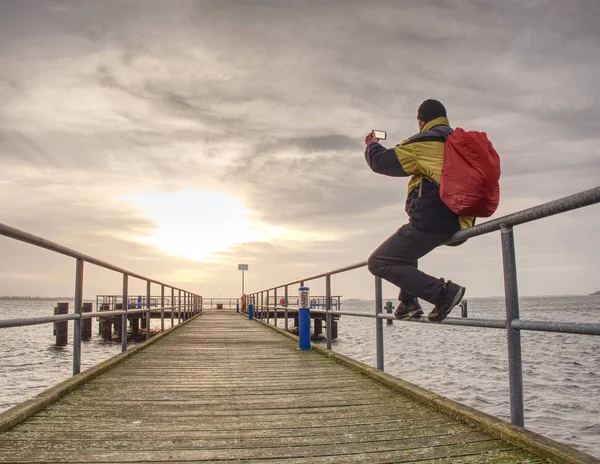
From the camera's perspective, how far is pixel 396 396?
3.56 metres

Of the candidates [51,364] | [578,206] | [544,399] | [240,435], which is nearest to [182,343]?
[240,435]

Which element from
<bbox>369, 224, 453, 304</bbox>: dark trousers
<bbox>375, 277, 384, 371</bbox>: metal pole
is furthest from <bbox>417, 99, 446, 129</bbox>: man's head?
<bbox>375, 277, 384, 371</bbox>: metal pole

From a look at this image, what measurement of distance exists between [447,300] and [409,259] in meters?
0.36

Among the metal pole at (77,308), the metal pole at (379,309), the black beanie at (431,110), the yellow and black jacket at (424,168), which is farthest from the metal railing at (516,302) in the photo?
the metal pole at (77,308)

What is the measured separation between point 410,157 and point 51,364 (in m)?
20.2

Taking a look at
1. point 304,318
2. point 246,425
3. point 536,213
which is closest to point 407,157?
point 536,213

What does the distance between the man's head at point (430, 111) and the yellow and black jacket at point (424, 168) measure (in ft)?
0.20

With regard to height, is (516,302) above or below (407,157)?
below

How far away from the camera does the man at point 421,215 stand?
317 centimetres

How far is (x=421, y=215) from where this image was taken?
3295 mm

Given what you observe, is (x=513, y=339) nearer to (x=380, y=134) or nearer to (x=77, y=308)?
(x=380, y=134)

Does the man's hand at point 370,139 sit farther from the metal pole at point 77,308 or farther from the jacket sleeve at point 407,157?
the metal pole at point 77,308

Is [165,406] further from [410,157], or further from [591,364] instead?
[591,364]

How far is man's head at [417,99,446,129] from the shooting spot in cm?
336
